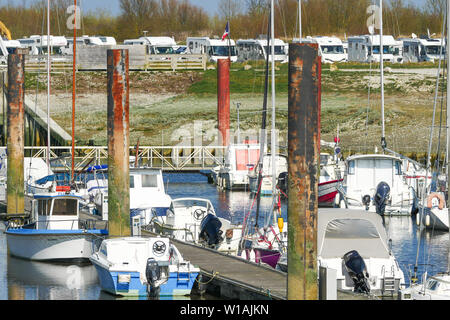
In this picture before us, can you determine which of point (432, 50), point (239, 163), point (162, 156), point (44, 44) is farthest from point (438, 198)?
point (44, 44)

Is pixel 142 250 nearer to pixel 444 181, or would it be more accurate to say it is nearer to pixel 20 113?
pixel 20 113

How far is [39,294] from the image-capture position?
89.2 ft

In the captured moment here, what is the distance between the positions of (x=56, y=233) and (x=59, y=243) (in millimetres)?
445

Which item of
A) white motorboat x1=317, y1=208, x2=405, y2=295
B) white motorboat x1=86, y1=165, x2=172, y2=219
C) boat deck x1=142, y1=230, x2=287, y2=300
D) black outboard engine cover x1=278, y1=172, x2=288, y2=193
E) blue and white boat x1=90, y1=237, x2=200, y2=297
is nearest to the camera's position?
white motorboat x1=317, y1=208, x2=405, y2=295

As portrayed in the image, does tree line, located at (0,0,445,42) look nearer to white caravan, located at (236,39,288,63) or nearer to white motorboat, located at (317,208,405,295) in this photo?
white caravan, located at (236,39,288,63)

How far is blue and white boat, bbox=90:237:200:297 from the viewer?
25.0m

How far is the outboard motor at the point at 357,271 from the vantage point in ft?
78.0

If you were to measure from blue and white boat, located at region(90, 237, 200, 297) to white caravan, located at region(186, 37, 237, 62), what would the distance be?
223 feet

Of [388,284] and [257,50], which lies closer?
[388,284]

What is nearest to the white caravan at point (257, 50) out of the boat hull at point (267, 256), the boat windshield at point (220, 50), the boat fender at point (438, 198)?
the boat windshield at point (220, 50)

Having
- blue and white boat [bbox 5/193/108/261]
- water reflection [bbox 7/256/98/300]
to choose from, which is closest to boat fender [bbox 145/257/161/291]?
water reflection [bbox 7/256/98/300]

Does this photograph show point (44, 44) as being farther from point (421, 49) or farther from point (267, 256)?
point (267, 256)

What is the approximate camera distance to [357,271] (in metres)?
23.9

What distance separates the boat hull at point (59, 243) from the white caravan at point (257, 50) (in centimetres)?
5841
